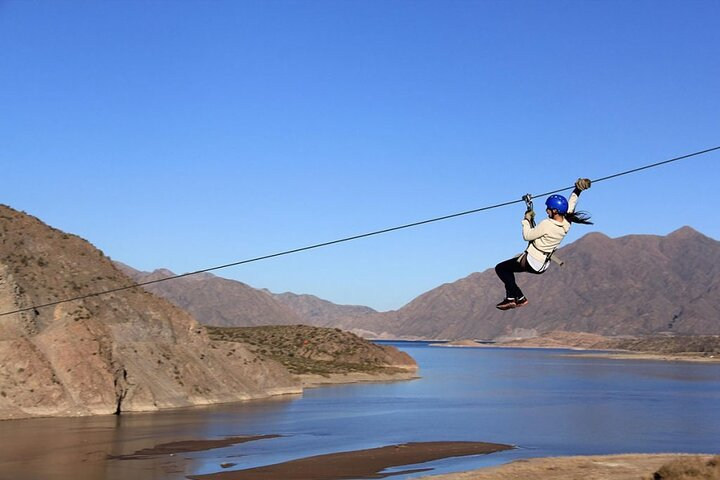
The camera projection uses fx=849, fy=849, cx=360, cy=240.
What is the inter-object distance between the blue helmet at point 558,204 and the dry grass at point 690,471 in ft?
55.2

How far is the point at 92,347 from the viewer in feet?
198

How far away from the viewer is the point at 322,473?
121 ft

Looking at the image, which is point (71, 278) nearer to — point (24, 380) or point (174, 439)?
point (24, 380)

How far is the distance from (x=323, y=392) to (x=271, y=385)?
825cm

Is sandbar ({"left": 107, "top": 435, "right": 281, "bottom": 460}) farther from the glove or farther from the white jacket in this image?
the glove

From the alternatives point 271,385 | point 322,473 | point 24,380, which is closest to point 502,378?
point 271,385

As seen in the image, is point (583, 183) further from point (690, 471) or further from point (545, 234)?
Answer: point (690, 471)

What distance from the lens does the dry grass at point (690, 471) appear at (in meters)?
28.3

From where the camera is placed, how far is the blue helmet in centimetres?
1520

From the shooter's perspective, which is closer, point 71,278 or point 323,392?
point 71,278

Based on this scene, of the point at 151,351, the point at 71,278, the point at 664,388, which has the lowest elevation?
the point at 664,388

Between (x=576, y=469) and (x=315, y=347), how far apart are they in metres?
97.7

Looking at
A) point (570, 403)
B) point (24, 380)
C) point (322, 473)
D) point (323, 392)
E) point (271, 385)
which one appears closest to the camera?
point (322, 473)

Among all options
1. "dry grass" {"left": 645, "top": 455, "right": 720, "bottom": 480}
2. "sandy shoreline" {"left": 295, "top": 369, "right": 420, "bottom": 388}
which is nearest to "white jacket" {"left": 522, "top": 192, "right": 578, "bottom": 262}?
"dry grass" {"left": 645, "top": 455, "right": 720, "bottom": 480}
